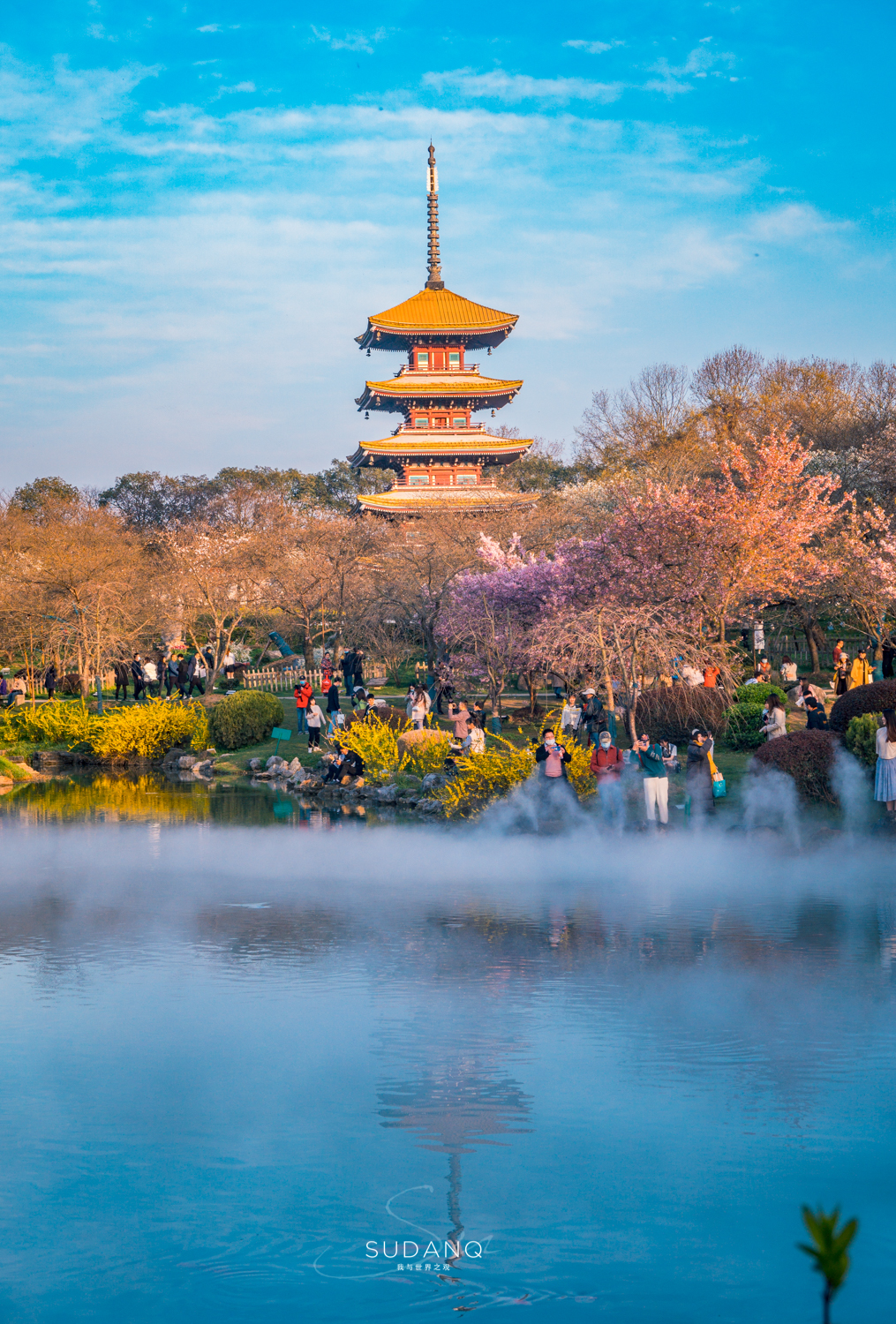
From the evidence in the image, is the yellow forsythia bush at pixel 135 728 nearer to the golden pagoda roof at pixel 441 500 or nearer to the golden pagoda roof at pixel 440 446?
the golden pagoda roof at pixel 441 500

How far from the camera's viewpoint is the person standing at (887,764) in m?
17.8

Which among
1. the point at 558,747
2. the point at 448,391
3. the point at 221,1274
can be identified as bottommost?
the point at 221,1274

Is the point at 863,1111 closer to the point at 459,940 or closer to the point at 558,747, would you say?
the point at 459,940

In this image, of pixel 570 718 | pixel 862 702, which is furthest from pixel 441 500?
pixel 862 702

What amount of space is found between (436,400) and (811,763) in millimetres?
42951

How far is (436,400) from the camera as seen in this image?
196 feet

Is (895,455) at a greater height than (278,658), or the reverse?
(895,455)

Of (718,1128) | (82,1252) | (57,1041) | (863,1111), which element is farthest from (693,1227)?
(57,1041)

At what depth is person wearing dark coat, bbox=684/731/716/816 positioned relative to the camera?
1919 centimetres

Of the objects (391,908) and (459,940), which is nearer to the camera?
(459,940)

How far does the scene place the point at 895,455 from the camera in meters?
43.1

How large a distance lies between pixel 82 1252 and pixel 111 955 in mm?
6055

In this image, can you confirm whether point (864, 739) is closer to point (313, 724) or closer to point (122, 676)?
point (313, 724)

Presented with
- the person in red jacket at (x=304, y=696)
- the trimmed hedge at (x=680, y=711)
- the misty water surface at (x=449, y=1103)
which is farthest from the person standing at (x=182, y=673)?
the misty water surface at (x=449, y=1103)
